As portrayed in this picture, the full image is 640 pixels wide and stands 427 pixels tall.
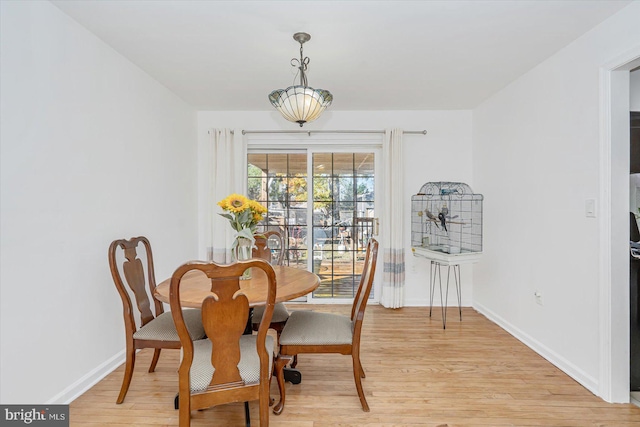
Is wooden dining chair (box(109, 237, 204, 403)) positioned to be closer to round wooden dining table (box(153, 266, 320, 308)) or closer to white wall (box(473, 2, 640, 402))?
round wooden dining table (box(153, 266, 320, 308))

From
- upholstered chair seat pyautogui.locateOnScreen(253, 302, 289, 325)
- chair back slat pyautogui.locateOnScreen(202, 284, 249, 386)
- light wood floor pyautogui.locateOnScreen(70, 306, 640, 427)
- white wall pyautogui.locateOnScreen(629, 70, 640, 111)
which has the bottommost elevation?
light wood floor pyautogui.locateOnScreen(70, 306, 640, 427)

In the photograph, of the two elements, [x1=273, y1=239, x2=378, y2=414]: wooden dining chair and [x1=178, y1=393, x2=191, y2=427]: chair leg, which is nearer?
[x1=178, y1=393, x2=191, y2=427]: chair leg

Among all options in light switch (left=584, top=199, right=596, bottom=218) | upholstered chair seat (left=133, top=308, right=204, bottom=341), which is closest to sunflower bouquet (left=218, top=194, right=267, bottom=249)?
upholstered chair seat (left=133, top=308, right=204, bottom=341)

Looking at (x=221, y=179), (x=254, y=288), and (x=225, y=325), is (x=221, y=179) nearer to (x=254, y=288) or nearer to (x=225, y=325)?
(x=254, y=288)

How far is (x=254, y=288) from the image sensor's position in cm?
201

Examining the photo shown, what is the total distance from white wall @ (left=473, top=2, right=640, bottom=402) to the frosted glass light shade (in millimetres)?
1900

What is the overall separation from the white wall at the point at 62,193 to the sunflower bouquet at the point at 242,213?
3.32 feet

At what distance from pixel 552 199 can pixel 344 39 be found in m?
2.13

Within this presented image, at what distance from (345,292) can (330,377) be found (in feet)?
6.23

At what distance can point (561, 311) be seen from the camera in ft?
8.32

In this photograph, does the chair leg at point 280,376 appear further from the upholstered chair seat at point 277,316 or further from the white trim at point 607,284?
the white trim at point 607,284

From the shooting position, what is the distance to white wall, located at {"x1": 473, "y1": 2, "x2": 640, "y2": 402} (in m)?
2.24

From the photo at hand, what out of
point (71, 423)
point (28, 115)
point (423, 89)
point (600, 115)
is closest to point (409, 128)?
point (423, 89)

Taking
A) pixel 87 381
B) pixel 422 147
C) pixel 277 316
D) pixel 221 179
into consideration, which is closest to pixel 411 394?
pixel 277 316
